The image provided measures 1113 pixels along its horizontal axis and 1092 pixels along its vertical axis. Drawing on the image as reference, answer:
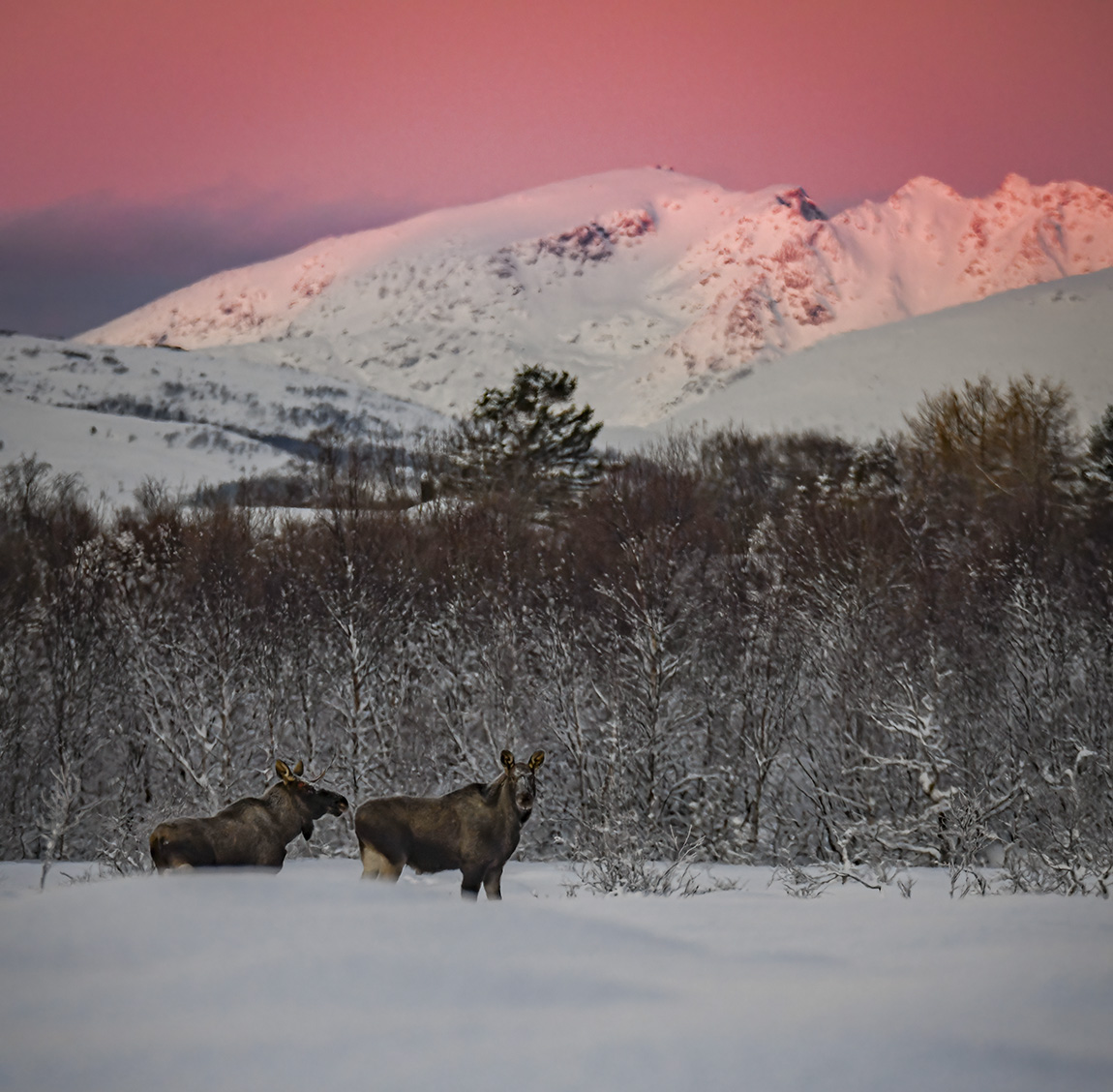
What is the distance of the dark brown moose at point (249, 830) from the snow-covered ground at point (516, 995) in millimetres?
529

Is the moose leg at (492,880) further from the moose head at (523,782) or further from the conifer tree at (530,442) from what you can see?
the conifer tree at (530,442)

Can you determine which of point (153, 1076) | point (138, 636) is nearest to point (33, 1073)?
point (153, 1076)

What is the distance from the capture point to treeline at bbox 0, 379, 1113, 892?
93.7ft

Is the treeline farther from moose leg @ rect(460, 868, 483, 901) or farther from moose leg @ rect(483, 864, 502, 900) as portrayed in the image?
moose leg @ rect(460, 868, 483, 901)

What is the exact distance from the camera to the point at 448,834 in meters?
7.77

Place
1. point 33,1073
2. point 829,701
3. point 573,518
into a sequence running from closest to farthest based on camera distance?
point 33,1073, point 829,701, point 573,518

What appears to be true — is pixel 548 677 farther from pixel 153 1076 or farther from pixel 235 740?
pixel 153 1076

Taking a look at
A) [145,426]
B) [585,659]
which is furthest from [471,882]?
[145,426]

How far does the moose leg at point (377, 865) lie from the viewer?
7.70m

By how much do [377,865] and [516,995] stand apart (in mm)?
2781

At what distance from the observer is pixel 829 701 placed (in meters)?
30.7

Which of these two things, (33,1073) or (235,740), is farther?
(235,740)

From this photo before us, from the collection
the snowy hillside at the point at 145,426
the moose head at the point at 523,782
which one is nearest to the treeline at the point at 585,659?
the moose head at the point at 523,782

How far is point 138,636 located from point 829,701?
2067cm
